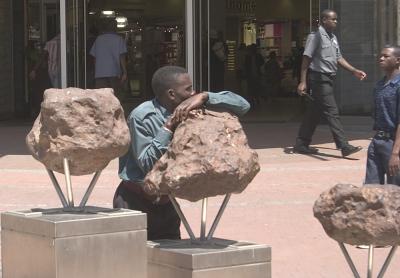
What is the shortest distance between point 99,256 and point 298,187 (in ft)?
18.8

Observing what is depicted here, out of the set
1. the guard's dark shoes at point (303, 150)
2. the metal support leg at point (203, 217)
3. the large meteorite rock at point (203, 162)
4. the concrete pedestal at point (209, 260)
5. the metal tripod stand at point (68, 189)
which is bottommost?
the guard's dark shoes at point (303, 150)

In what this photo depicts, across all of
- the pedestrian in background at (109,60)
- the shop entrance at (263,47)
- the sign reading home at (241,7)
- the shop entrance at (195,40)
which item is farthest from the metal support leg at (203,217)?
the sign reading home at (241,7)

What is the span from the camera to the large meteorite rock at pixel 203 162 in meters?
4.63

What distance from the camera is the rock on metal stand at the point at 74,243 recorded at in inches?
187

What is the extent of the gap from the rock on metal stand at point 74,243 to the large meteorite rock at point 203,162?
1.03ft

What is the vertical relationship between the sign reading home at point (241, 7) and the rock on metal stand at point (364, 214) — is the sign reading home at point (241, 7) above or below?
above

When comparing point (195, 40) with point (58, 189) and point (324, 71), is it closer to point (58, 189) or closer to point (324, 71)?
point (324, 71)

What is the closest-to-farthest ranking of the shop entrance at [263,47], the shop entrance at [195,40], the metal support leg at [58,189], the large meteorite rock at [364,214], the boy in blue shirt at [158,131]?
the large meteorite rock at [364,214], the boy in blue shirt at [158,131], the metal support leg at [58,189], the shop entrance at [195,40], the shop entrance at [263,47]

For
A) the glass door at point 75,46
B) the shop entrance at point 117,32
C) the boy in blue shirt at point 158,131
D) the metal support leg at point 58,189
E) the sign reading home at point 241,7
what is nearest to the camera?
the boy in blue shirt at point 158,131

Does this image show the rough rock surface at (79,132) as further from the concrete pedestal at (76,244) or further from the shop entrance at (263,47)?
the shop entrance at (263,47)

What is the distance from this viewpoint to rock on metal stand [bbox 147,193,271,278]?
460 cm

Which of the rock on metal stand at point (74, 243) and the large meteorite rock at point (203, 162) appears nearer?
the large meteorite rock at point (203, 162)

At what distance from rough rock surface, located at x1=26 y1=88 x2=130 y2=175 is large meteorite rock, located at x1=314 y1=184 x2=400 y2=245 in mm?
1274

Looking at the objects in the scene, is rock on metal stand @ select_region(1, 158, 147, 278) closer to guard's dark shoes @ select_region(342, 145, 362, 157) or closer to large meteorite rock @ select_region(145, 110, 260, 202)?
large meteorite rock @ select_region(145, 110, 260, 202)
